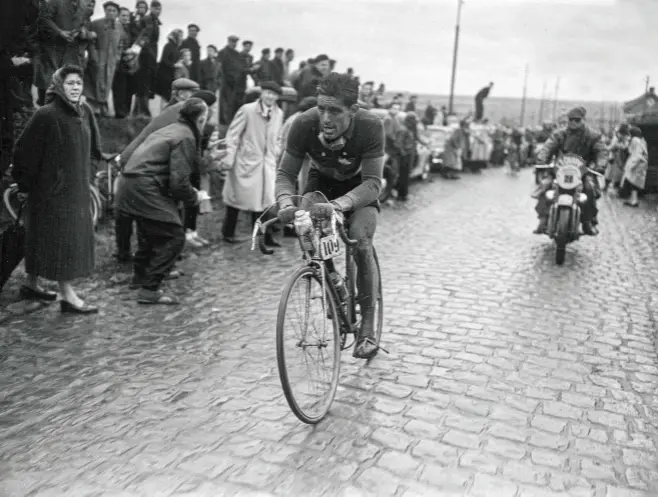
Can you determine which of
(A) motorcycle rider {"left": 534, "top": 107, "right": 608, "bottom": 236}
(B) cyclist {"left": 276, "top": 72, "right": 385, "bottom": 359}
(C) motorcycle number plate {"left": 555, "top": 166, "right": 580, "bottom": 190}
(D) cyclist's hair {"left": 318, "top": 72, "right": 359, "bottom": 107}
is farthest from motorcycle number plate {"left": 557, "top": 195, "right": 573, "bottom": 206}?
(D) cyclist's hair {"left": 318, "top": 72, "right": 359, "bottom": 107}

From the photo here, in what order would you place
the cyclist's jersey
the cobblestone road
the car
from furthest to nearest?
the car, the cyclist's jersey, the cobblestone road

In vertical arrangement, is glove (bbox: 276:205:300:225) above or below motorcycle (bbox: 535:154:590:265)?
above

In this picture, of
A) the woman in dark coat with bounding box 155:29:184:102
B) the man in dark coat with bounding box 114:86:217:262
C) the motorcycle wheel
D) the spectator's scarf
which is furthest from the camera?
the woman in dark coat with bounding box 155:29:184:102

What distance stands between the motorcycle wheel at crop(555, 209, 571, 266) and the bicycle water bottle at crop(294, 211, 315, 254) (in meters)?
6.40

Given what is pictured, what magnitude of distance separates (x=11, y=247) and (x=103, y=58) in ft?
22.2

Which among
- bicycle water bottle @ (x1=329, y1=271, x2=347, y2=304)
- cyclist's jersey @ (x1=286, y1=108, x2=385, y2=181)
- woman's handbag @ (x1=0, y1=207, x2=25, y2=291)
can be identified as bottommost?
woman's handbag @ (x1=0, y1=207, x2=25, y2=291)

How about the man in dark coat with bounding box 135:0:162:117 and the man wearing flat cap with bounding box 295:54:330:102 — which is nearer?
the man in dark coat with bounding box 135:0:162:117

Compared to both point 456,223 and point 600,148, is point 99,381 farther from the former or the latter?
point 456,223

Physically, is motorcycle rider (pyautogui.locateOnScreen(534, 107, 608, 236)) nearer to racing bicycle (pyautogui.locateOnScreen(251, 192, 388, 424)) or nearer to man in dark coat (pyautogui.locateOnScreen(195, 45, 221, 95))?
racing bicycle (pyautogui.locateOnScreen(251, 192, 388, 424))

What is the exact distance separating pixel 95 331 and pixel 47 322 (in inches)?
20.3

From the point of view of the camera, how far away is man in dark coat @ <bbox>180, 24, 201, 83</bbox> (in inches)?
622

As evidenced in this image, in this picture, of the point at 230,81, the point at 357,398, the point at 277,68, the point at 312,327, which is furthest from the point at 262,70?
the point at 312,327

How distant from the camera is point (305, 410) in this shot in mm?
4480

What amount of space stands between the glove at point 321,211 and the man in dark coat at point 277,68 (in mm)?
13691
